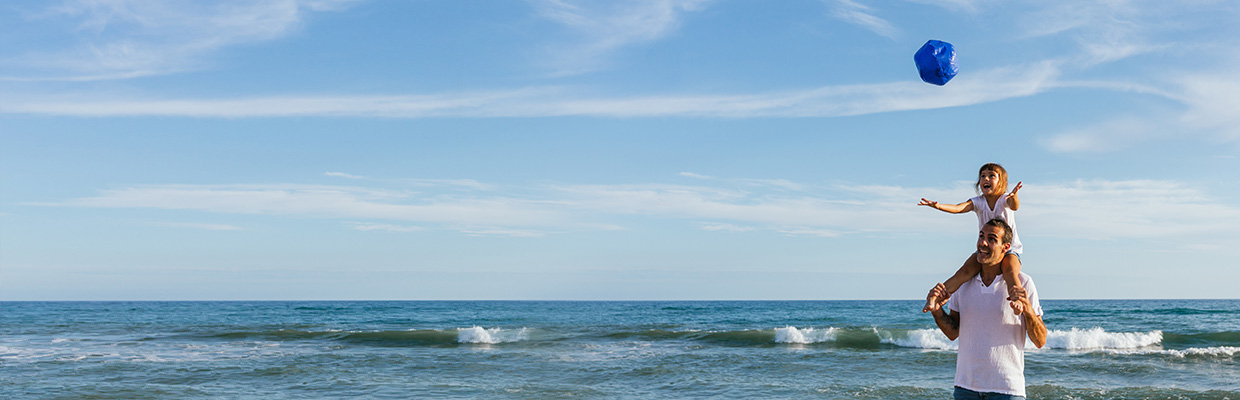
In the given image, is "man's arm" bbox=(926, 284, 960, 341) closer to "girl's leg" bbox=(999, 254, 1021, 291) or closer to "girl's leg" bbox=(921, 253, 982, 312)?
"girl's leg" bbox=(921, 253, 982, 312)

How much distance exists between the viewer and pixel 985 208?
5.06 metres

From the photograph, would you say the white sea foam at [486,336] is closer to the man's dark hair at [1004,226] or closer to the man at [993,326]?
the man at [993,326]

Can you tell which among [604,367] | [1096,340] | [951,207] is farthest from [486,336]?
[951,207]

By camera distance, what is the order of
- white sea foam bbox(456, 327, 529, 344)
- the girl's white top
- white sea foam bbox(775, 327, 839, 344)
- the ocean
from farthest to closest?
white sea foam bbox(456, 327, 529, 344), white sea foam bbox(775, 327, 839, 344), the ocean, the girl's white top

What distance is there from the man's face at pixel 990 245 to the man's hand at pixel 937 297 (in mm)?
229

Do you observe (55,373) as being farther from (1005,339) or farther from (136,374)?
(1005,339)

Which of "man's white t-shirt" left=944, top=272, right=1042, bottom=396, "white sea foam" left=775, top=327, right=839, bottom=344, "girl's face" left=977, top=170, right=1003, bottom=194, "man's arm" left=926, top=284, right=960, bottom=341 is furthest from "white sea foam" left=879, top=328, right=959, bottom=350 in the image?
"man's white t-shirt" left=944, top=272, right=1042, bottom=396

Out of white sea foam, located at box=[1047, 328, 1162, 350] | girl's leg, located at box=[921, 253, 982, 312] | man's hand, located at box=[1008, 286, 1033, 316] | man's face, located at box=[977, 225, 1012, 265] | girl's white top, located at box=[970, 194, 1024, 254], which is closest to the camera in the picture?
man's hand, located at box=[1008, 286, 1033, 316]

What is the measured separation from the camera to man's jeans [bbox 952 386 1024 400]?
4.11 meters

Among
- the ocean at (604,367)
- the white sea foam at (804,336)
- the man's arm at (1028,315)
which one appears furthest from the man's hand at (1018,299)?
the white sea foam at (804,336)

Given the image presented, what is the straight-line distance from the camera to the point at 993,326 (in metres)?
4.14

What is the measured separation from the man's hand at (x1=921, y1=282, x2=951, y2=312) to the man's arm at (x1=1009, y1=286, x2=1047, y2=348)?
0.31 metres

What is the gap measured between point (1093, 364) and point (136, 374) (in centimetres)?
1643

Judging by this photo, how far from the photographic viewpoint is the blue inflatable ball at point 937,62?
6191 millimetres
